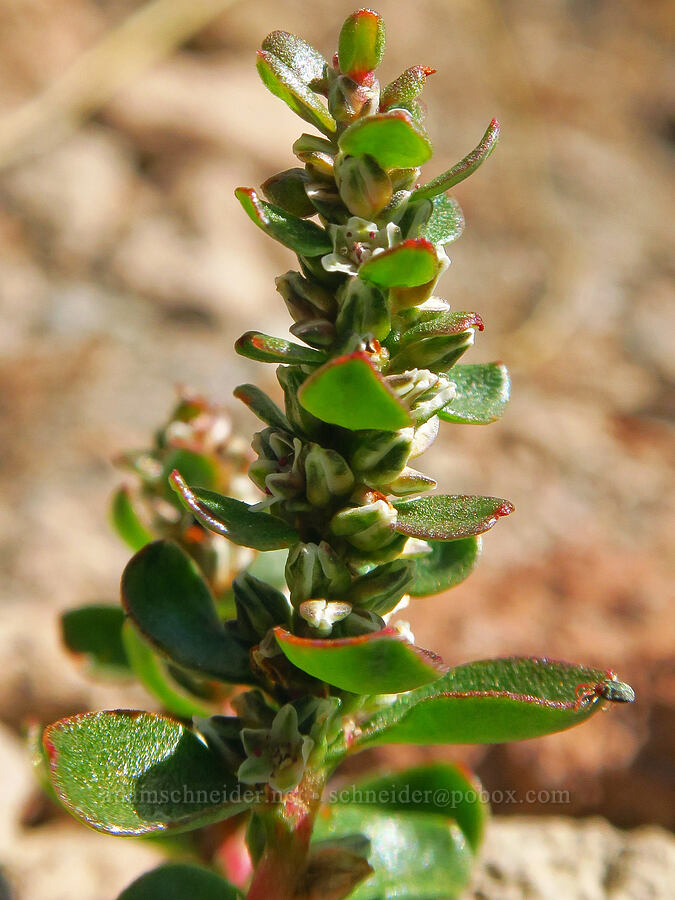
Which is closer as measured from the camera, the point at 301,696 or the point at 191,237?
the point at 301,696

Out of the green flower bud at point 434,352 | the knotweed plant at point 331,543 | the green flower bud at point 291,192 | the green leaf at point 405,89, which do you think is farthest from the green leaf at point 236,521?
the green leaf at point 405,89

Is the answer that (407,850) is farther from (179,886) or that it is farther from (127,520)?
(127,520)

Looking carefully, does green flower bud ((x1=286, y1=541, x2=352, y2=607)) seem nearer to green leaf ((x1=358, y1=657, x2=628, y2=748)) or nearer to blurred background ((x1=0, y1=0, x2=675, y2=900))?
green leaf ((x1=358, y1=657, x2=628, y2=748))

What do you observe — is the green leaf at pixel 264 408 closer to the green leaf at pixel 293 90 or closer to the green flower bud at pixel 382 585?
the green flower bud at pixel 382 585

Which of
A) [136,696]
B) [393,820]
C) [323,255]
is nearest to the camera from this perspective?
[323,255]

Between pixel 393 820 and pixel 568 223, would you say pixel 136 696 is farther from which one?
pixel 568 223

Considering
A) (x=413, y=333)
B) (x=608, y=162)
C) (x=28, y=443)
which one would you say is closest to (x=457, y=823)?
(x=413, y=333)

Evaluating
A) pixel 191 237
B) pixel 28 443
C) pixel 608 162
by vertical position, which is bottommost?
pixel 28 443

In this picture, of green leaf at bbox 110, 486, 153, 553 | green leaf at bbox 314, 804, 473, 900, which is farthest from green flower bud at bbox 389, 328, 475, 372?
green leaf at bbox 110, 486, 153, 553

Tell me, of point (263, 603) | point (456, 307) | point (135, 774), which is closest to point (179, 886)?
point (135, 774)
